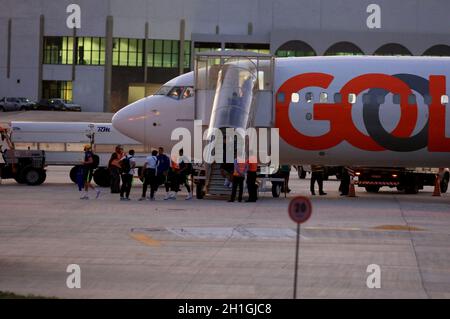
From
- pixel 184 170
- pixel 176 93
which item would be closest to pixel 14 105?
pixel 176 93

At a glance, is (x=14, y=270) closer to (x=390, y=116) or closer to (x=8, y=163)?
(x=390, y=116)

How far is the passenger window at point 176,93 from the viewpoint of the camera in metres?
36.0

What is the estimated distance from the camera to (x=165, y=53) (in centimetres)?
9962

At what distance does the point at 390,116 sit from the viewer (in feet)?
113

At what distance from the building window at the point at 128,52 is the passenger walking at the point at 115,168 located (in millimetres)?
63575

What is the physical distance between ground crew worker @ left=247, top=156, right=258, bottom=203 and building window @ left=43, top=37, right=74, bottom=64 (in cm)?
6770

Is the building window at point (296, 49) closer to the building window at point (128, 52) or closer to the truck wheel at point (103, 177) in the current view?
the building window at point (128, 52)

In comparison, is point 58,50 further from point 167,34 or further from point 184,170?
point 184,170

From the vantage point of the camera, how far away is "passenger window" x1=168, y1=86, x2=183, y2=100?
36.0m

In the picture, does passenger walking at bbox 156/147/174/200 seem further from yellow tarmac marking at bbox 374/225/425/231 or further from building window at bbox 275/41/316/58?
building window at bbox 275/41/316/58

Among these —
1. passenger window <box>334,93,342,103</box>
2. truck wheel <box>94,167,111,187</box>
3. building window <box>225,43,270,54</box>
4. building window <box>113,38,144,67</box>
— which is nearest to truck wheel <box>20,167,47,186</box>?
truck wheel <box>94,167,111,187</box>

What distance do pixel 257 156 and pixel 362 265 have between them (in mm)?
15252

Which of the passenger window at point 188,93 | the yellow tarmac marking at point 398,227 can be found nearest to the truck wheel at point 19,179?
the passenger window at point 188,93
